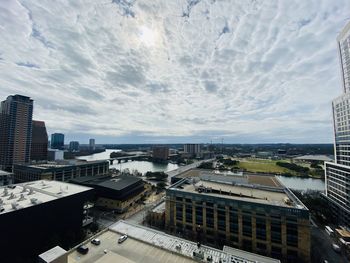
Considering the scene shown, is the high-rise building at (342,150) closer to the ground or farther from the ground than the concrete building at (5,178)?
farther from the ground

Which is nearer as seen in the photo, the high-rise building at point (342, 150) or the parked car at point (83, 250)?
the parked car at point (83, 250)

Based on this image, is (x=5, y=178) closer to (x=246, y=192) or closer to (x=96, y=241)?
(x=96, y=241)

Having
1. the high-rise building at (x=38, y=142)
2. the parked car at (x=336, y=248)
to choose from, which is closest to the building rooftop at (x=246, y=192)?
the parked car at (x=336, y=248)

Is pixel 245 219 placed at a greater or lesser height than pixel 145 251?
lesser

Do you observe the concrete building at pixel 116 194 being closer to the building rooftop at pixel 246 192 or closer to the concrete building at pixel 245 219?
the concrete building at pixel 245 219

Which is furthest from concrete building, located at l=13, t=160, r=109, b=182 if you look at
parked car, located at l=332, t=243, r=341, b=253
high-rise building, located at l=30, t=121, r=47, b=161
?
parked car, located at l=332, t=243, r=341, b=253

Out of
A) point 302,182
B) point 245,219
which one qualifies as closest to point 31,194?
point 245,219
